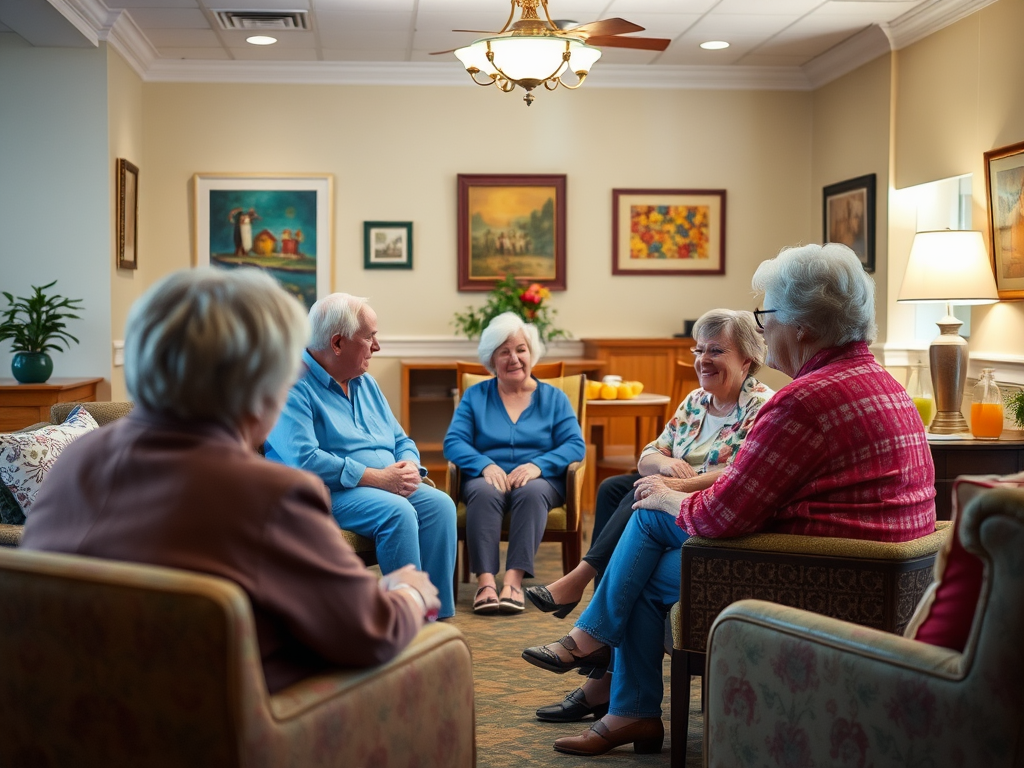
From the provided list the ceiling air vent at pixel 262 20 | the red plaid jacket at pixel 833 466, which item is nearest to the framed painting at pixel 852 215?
the ceiling air vent at pixel 262 20

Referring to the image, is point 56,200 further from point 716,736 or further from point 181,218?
point 716,736

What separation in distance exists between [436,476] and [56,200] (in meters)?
2.89

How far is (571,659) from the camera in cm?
278

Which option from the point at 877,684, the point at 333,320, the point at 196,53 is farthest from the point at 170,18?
the point at 877,684

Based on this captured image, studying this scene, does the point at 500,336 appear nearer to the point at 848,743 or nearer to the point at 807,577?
the point at 807,577

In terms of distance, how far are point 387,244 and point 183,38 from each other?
5.79 feet

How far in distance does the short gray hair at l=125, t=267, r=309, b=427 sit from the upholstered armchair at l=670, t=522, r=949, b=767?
1250mm

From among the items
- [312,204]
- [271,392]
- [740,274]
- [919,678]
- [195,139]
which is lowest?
[919,678]

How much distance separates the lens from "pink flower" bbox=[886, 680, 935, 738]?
1.57 meters

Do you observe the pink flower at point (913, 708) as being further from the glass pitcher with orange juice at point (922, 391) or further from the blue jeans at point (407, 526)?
the glass pitcher with orange juice at point (922, 391)

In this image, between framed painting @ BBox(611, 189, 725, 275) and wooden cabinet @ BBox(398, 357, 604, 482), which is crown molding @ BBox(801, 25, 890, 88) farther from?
wooden cabinet @ BBox(398, 357, 604, 482)

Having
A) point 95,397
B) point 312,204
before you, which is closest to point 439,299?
point 312,204

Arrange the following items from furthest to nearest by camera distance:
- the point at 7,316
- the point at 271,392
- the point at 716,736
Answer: the point at 7,316 < the point at 716,736 < the point at 271,392

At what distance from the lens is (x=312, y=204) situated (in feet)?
22.1
